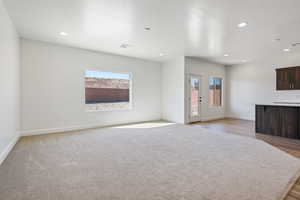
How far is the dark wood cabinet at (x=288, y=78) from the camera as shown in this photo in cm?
580

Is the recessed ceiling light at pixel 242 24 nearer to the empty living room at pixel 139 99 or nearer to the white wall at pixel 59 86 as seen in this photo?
the empty living room at pixel 139 99

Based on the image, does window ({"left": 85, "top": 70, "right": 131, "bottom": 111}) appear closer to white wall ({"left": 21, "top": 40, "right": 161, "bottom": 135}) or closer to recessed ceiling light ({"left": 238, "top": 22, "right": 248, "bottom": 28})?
white wall ({"left": 21, "top": 40, "right": 161, "bottom": 135})

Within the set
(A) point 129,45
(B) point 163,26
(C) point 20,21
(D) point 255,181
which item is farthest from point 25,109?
(D) point 255,181

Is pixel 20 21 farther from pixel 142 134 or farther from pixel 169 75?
pixel 169 75

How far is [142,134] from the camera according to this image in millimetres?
4691

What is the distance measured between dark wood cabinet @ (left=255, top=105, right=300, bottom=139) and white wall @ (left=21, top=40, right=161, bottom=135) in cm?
462

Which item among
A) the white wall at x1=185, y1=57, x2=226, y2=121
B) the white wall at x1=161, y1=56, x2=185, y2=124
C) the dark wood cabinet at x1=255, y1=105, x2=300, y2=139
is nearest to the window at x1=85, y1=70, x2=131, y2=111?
the white wall at x1=161, y1=56, x2=185, y2=124

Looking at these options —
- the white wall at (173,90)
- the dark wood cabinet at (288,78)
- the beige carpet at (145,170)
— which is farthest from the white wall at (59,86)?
the dark wood cabinet at (288,78)

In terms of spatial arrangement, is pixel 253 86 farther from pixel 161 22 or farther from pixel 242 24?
pixel 161 22

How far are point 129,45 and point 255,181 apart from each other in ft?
14.9

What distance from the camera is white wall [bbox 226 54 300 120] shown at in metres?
6.25

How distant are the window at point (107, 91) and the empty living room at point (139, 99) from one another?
0.04 metres

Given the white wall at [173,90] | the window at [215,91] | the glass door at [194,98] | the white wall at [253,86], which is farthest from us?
the window at [215,91]

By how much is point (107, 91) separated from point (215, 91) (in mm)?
5388
